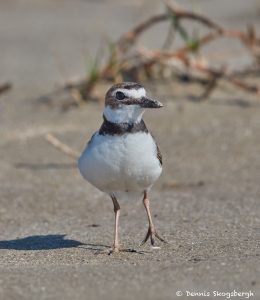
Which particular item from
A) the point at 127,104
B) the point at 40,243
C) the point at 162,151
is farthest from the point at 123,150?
the point at 162,151

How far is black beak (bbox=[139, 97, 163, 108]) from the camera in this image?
4789 millimetres

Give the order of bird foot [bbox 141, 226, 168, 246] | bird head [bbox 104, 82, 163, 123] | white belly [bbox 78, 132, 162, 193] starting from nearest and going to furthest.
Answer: white belly [bbox 78, 132, 162, 193] → bird head [bbox 104, 82, 163, 123] → bird foot [bbox 141, 226, 168, 246]

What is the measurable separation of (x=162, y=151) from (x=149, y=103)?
2683mm

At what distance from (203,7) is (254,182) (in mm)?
6425

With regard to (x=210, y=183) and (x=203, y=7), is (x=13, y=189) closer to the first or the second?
(x=210, y=183)

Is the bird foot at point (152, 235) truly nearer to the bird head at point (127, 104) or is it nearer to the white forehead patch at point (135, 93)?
the bird head at point (127, 104)

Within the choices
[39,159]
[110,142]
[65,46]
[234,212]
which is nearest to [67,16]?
[65,46]

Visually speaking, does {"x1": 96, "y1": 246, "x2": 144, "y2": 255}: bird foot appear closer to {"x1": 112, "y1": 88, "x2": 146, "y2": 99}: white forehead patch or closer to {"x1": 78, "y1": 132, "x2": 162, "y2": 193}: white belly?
{"x1": 78, "y1": 132, "x2": 162, "y2": 193}: white belly

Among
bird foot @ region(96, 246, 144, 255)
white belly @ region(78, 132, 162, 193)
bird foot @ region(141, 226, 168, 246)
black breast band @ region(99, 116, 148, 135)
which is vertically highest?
black breast band @ region(99, 116, 148, 135)

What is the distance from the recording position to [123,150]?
4770 mm

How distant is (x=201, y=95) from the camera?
8.51 meters

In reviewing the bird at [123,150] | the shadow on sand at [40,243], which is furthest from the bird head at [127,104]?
the shadow on sand at [40,243]

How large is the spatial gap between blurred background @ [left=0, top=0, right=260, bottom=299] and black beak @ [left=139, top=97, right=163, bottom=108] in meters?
0.80

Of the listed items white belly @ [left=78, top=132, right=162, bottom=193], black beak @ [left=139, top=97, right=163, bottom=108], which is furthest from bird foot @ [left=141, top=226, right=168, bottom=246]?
black beak @ [left=139, top=97, right=163, bottom=108]
